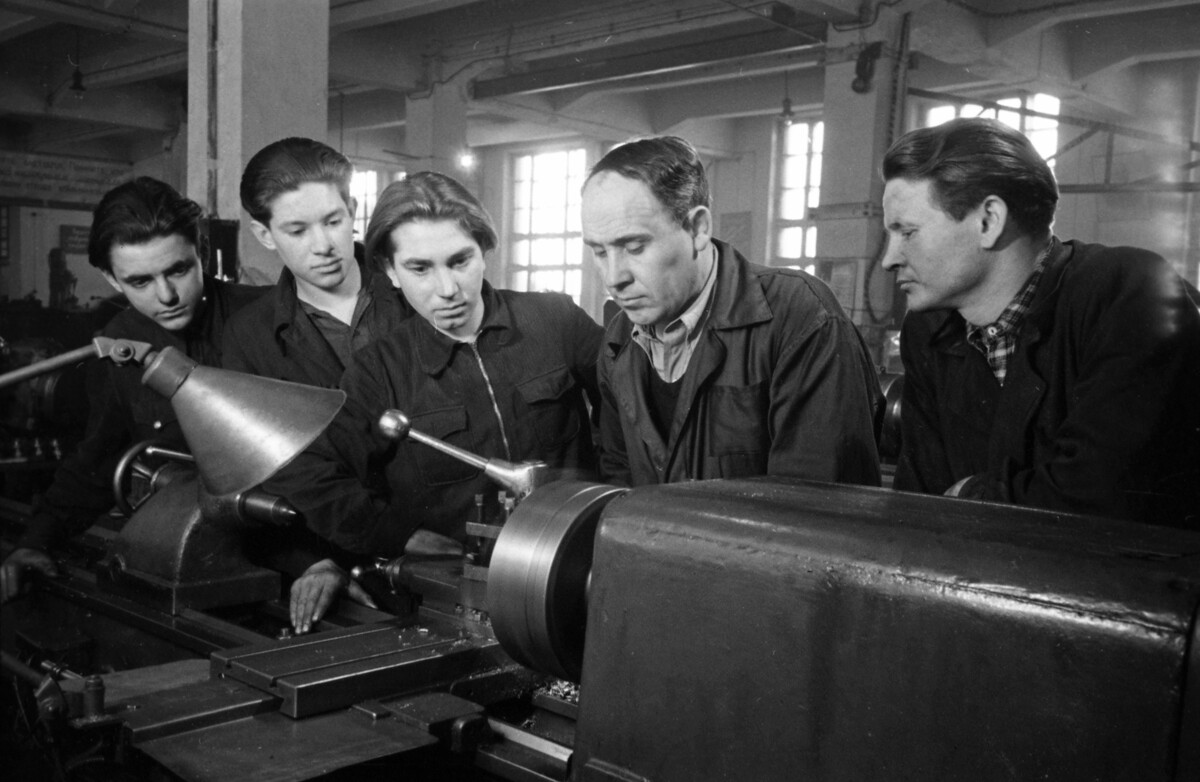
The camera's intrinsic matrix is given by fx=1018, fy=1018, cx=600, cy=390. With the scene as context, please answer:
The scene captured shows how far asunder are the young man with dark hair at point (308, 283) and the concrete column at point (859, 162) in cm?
438

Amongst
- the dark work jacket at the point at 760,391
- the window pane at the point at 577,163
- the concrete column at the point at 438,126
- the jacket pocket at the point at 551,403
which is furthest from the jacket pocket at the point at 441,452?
the window pane at the point at 577,163

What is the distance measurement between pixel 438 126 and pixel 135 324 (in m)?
6.27

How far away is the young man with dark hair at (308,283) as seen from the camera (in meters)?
2.02

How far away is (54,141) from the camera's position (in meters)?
11.9

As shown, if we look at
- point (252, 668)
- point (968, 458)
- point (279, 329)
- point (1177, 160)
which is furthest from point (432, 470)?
point (1177, 160)

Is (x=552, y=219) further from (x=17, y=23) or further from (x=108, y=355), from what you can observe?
(x=108, y=355)

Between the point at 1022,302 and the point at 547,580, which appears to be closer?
the point at 547,580

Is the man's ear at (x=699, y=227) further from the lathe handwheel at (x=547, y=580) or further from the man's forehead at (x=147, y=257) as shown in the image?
the man's forehead at (x=147, y=257)

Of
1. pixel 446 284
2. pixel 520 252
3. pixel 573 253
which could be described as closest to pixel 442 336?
pixel 446 284

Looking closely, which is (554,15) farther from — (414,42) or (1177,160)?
(1177,160)

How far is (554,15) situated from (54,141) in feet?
24.4

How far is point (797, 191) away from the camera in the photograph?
32.8 feet

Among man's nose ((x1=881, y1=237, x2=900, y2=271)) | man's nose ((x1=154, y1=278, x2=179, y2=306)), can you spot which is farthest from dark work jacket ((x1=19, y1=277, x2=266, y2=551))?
man's nose ((x1=881, y1=237, x2=900, y2=271))

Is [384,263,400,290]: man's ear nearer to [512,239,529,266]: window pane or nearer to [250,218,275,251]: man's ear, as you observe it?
[250,218,275,251]: man's ear
